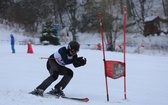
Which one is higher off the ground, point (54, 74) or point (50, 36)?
point (50, 36)

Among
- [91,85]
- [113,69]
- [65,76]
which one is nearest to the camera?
[65,76]

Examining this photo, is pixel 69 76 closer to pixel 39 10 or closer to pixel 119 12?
pixel 119 12

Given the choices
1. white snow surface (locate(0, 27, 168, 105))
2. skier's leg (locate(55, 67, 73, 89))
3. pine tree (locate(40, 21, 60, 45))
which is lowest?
white snow surface (locate(0, 27, 168, 105))

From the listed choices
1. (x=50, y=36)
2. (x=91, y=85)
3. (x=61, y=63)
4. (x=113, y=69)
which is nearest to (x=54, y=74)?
(x=61, y=63)

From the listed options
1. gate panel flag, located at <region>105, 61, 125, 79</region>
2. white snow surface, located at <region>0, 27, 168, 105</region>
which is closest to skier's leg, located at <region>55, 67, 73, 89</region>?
Answer: white snow surface, located at <region>0, 27, 168, 105</region>

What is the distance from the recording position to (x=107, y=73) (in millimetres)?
7672

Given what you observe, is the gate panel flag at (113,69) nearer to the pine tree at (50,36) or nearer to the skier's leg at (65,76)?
the skier's leg at (65,76)

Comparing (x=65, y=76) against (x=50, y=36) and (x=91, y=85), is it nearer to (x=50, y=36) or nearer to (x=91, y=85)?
(x=91, y=85)

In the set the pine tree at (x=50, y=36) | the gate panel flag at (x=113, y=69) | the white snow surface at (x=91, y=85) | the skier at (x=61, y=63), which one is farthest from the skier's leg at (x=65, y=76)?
the pine tree at (x=50, y=36)

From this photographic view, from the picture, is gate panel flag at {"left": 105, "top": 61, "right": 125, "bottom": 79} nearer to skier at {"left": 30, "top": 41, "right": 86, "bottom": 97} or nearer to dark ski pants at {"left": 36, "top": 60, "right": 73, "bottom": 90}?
skier at {"left": 30, "top": 41, "right": 86, "bottom": 97}

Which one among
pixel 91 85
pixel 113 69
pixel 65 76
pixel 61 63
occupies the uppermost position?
pixel 61 63

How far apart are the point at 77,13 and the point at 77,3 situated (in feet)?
5.88

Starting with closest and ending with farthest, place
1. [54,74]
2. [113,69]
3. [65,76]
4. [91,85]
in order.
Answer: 1. [54,74]
2. [65,76]
3. [113,69]
4. [91,85]

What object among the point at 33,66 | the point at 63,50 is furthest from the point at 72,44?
the point at 33,66
